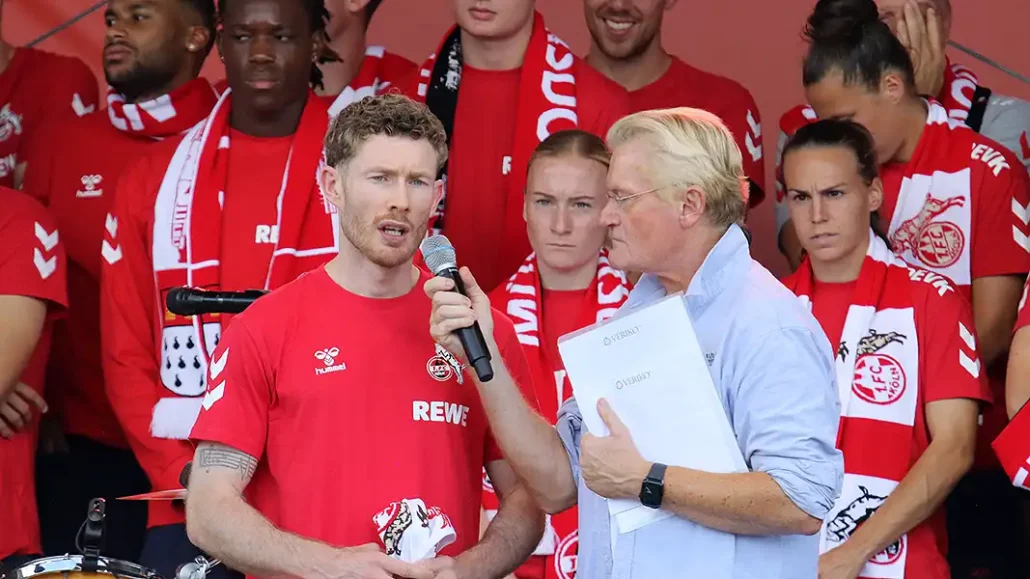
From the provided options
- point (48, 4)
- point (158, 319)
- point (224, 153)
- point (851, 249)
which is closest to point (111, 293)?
point (158, 319)

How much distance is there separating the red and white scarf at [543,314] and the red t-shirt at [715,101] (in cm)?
70

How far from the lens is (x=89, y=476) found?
458 cm

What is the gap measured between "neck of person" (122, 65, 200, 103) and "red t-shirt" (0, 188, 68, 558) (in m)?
0.55

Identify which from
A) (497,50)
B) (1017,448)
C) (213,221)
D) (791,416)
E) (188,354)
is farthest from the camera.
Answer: (497,50)

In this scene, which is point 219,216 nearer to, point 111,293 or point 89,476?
point 111,293

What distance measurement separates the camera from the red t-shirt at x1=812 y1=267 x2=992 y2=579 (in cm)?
382

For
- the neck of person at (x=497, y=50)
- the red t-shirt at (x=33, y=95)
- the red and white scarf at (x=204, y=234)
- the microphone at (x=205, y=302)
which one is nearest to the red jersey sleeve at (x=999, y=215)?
the neck of person at (x=497, y=50)

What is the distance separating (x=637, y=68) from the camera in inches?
186

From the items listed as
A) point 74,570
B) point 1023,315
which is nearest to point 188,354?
point 74,570

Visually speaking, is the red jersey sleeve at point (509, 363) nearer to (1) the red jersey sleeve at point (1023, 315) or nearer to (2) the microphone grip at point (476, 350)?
(2) the microphone grip at point (476, 350)

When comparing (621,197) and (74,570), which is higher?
(621,197)

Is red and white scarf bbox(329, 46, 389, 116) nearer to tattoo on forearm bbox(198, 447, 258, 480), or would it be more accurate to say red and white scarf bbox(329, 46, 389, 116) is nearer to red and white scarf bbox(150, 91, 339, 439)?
red and white scarf bbox(150, 91, 339, 439)

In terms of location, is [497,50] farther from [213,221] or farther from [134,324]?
[134,324]

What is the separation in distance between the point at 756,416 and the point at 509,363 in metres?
0.56
